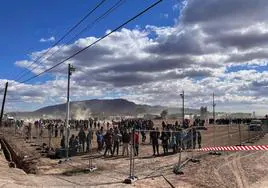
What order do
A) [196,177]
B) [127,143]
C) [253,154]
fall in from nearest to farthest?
[196,177], [253,154], [127,143]

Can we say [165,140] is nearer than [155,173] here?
No

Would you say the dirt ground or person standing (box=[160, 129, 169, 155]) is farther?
person standing (box=[160, 129, 169, 155])

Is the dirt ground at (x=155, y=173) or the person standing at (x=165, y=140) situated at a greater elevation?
the person standing at (x=165, y=140)

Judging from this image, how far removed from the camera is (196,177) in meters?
17.4

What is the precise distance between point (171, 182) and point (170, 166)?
3.95 meters

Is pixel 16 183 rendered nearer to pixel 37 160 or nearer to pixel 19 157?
pixel 37 160

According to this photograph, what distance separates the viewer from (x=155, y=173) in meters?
18.4

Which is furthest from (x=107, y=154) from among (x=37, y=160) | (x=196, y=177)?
(x=196, y=177)

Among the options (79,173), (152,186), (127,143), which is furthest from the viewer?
A: (127,143)

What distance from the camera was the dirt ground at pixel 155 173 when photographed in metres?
16.5

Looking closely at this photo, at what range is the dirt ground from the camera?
16.5 m

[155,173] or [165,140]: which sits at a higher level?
[165,140]

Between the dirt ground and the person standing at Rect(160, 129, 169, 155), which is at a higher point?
the person standing at Rect(160, 129, 169, 155)

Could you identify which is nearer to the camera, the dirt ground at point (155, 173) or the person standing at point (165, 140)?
the dirt ground at point (155, 173)
